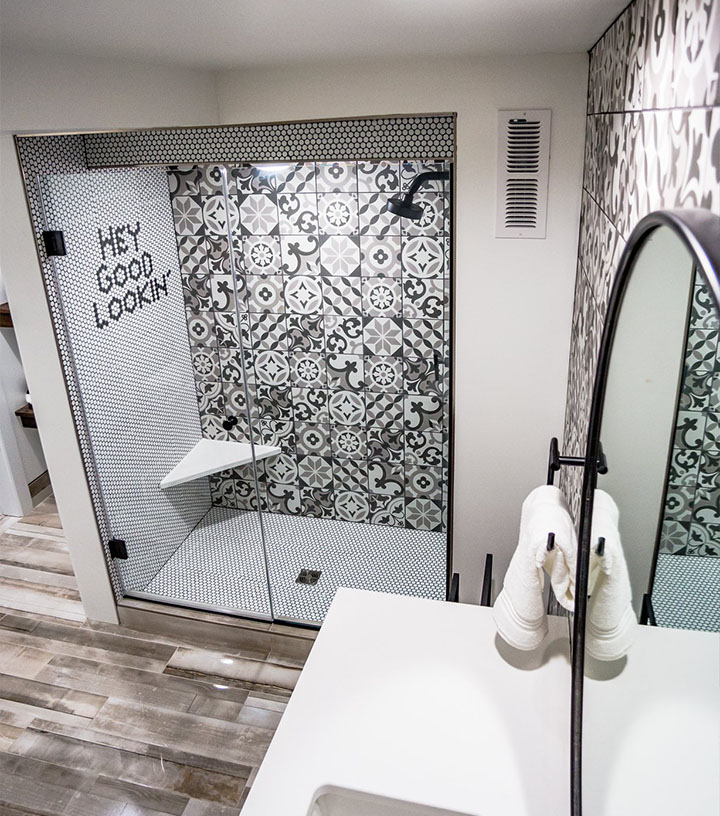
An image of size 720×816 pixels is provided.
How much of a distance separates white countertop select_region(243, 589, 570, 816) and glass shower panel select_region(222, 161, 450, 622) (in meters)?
1.40

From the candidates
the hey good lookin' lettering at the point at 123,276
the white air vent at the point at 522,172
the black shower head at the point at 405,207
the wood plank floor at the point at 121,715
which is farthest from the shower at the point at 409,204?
the wood plank floor at the point at 121,715

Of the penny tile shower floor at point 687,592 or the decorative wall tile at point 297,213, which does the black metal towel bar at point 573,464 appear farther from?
the decorative wall tile at point 297,213

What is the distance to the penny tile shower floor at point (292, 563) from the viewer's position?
2.78m

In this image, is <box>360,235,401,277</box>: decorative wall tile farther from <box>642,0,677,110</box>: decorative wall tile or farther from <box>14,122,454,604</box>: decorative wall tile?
<box>642,0,677,110</box>: decorative wall tile

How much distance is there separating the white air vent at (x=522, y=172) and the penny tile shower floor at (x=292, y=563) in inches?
58.6

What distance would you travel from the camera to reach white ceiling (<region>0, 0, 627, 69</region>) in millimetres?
1188

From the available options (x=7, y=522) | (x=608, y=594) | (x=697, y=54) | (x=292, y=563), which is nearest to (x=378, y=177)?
(x=292, y=563)

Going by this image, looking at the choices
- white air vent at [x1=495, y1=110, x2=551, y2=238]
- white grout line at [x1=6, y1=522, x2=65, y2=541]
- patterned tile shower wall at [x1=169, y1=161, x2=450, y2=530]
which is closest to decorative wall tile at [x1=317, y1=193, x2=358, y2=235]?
patterned tile shower wall at [x1=169, y1=161, x2=450, y2=530]

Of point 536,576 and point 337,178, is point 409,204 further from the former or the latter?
point 536,576

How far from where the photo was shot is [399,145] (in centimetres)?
187

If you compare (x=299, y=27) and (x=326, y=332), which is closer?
(x=299, y=27)

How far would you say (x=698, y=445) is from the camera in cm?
54

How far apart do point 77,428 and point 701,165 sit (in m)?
2.22

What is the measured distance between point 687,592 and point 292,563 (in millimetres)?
2498
